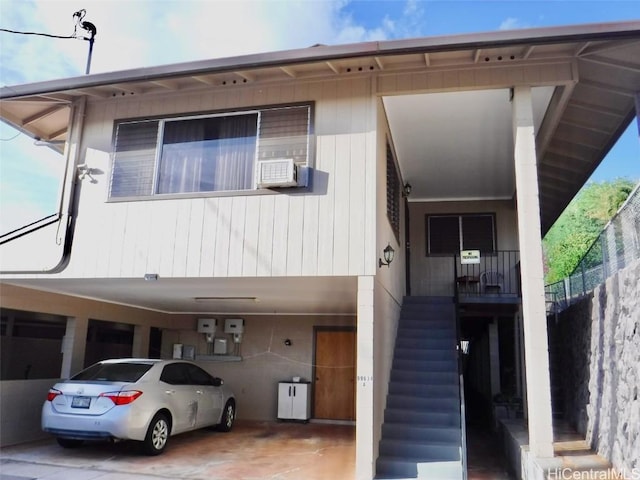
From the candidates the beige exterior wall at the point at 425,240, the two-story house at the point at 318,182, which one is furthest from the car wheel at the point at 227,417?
the beige exterior wall at the point at 425,240

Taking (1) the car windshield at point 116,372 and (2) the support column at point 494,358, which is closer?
(1) the car windshield at point 116,372

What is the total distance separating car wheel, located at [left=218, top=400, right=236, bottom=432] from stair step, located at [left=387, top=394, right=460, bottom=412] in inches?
129

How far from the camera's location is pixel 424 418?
265 inches

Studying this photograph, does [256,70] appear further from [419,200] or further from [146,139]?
[419,200]

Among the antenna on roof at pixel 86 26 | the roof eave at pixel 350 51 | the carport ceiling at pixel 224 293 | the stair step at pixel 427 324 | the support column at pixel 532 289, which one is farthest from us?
the stair step at pixel 427 324

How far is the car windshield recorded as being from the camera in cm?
672

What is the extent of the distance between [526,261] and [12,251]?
681 cm

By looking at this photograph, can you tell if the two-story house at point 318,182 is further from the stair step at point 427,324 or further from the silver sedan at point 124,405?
the silver sedan at point 124,405

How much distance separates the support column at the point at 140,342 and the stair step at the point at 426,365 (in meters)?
5.59

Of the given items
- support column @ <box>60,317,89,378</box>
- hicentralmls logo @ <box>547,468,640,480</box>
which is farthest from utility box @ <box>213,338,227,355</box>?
hicentralmls logo @ <box>547,468,640,480</box>

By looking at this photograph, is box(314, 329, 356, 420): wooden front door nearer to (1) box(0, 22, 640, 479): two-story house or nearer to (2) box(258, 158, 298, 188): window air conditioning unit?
(1) box(0, 22, 640, 479): two-story house

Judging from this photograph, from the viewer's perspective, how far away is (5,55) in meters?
7.79

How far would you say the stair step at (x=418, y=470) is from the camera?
5.80 m

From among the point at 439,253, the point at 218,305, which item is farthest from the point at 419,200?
the point at 218,305
